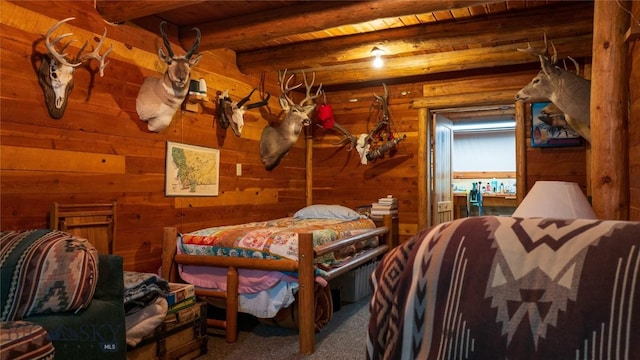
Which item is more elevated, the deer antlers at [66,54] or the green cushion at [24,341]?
the deer antlers at [66,54]

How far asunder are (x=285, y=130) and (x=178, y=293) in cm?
237

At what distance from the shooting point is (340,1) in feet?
9.65

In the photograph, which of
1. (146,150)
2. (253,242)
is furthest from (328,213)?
(146,150)

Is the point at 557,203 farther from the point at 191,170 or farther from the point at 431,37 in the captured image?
the point at 191,170

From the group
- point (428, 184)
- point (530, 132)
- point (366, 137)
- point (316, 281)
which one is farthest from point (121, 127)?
point (530, 132)

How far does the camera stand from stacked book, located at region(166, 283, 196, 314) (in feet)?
8.42

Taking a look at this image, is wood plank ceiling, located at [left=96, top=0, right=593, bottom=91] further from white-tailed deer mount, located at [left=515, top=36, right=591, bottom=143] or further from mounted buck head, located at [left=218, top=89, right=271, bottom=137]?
mounted buck head, located at [left=218, top=89, right=271, bottom=137]

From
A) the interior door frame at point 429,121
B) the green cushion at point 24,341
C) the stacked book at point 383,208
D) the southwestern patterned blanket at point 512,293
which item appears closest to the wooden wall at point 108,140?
the green cushion at point 24,341

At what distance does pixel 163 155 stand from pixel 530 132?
3.61 m

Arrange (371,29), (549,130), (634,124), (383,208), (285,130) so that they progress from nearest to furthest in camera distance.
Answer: (634,124), (371,29), (549,130), (285,130), (383,208)

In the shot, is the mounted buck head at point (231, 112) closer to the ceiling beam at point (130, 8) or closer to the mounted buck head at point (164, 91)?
the mounted buck head at point (164, 91)

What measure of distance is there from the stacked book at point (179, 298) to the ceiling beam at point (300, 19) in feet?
Answer: 6.38

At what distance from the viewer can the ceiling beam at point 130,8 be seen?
8.59 feet

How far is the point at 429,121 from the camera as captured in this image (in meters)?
4.94
